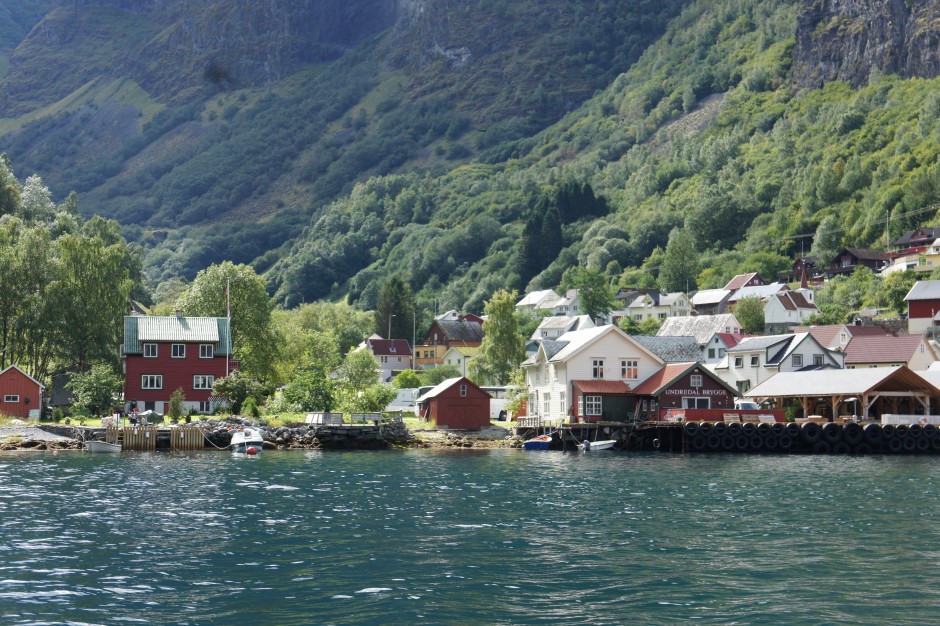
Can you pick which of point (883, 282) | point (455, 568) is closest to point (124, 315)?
point (455, 568)

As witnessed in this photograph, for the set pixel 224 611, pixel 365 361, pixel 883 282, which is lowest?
pixel 224 611

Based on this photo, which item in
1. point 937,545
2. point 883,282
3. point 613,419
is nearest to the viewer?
point 937,545

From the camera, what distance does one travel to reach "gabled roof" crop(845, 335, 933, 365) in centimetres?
10962

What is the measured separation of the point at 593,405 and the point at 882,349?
125ft

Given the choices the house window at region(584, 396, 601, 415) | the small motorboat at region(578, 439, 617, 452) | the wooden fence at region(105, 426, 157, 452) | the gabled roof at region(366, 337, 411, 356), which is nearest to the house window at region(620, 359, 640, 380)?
the house window at region(584, 396, 601, 415)

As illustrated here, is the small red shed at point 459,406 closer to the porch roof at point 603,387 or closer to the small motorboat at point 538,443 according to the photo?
the porch roof at point 603,387

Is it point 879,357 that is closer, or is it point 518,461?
point 518,461

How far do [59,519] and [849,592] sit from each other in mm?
26542

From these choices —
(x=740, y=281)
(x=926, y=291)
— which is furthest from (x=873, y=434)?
(x=740, y=281)

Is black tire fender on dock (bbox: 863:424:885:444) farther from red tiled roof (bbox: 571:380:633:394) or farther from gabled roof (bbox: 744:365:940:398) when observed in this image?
red tiled roof (bbox: 571:380:633:394)

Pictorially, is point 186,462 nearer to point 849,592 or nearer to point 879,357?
point 849,592

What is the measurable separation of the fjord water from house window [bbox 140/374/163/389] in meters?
34.8

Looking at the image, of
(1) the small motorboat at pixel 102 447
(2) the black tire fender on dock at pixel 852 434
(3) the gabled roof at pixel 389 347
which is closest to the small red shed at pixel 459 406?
(1) the small motorboat at pixel 102 447

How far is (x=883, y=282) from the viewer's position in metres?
168
